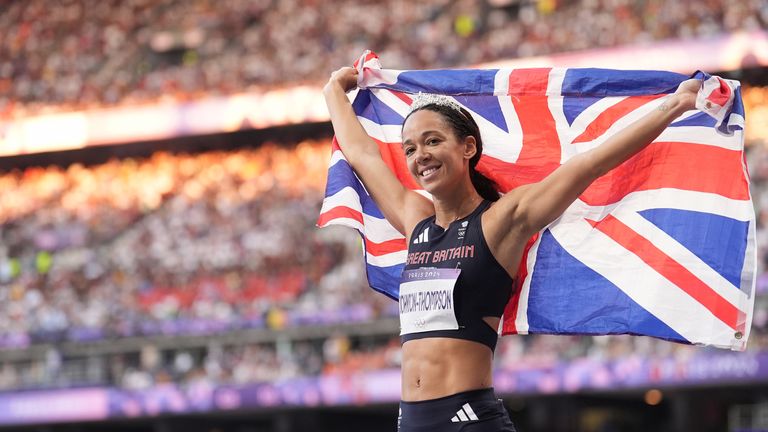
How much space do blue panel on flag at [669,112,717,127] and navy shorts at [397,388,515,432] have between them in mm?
1460

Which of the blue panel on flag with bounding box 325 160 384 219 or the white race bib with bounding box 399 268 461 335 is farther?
the blue panel on flag with bounding box 325 160 384 219

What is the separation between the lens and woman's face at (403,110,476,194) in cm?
437

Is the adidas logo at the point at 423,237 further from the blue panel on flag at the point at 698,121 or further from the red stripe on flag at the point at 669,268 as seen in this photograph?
the blue panel on flag at the point at 698,121

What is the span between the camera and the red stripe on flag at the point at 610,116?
5.04 m

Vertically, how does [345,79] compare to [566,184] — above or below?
above

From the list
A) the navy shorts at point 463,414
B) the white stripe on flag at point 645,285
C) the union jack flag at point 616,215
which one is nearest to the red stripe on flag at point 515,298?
the union jack flag at point 616,215

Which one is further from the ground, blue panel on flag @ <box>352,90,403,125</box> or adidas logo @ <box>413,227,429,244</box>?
blue panel on flag @ <box>352,90,403,125</box>

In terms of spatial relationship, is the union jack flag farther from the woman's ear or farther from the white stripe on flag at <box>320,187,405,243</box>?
the woman's ear

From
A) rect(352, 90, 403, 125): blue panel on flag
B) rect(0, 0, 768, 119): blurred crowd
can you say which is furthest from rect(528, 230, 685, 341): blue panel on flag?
rect(0, 0, 768, 119): blurred crowd

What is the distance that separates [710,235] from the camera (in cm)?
491

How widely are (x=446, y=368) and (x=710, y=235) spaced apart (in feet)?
4.29

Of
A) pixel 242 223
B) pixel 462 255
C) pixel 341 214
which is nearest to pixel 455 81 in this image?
pixel 341 214

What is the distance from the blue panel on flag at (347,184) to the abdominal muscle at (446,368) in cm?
107

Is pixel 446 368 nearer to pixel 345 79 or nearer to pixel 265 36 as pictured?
pixel 345 79
